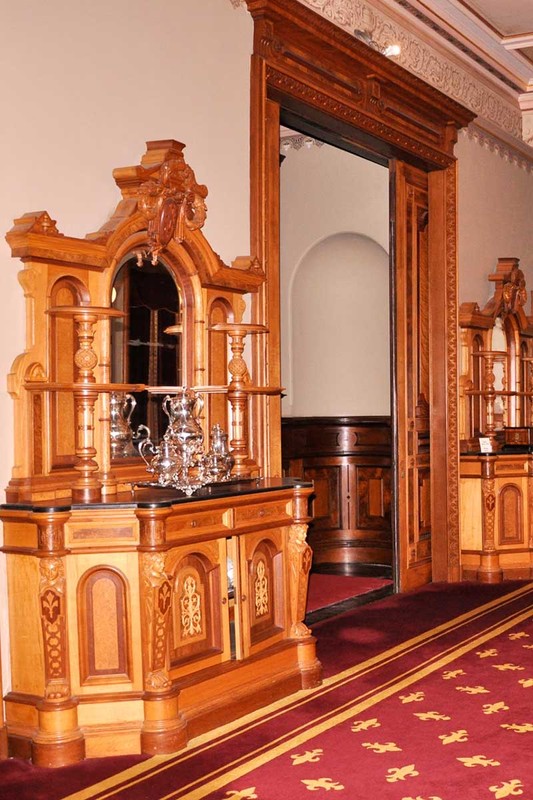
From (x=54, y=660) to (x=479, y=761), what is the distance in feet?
5.62

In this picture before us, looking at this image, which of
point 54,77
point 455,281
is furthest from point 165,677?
point 455,281

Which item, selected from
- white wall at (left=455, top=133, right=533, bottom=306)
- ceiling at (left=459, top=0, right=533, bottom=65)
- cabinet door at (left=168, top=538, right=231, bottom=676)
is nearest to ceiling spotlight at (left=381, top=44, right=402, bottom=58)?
ceiling at (left=459, top=0, right=533, bottom=65)

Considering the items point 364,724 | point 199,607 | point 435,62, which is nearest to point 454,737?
point 364,724

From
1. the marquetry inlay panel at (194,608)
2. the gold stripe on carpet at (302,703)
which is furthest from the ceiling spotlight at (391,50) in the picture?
the marquetry inlay panel at (194,608)

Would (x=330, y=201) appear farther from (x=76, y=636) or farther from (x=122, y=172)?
(x=76, y=636)

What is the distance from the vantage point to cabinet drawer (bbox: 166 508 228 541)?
4449mm

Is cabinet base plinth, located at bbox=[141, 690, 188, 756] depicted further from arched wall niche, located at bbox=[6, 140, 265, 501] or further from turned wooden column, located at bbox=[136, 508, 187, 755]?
arched wall niche, located at bbox=[6, 140, 265, 501]

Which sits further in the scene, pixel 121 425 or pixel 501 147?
pixel 501 147

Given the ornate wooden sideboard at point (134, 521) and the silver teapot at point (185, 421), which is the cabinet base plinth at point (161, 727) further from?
the silver teapot at point (185, 421)

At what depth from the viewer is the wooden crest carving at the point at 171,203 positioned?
4867mm

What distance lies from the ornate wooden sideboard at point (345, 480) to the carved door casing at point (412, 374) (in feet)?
3.05

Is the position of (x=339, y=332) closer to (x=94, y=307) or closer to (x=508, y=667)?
(x=508, y=667)

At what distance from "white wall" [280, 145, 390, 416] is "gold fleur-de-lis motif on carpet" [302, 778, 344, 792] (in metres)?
5.81

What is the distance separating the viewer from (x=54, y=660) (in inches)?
163
